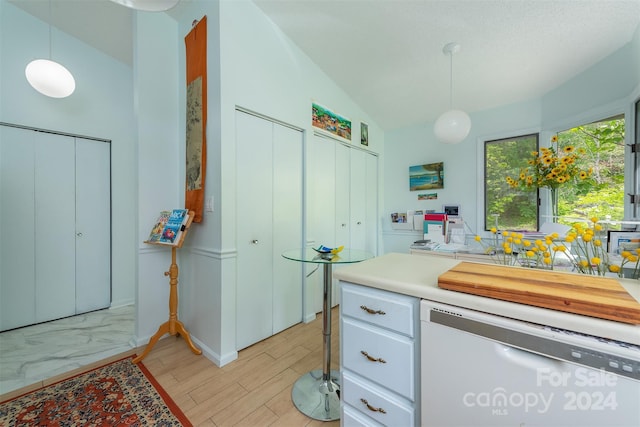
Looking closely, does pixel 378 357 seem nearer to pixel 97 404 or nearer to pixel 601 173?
pixel 97 404

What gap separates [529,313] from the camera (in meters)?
0.73

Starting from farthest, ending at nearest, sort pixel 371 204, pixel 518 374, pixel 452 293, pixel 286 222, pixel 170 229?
pixel 371 204, pixel 286 222, pixel 170 229, pixel 452 293, pixel 518 374

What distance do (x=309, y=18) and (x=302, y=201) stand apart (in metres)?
1.69

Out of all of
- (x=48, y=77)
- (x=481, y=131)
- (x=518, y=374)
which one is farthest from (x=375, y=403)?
(x=481, y=131)

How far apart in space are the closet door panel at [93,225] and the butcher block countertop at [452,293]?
3.30 meters

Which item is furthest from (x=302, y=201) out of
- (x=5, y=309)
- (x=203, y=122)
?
(x=5, y=309)

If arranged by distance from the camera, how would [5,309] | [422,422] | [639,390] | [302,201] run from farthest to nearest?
[302,201], [5,309], [422,422], [639,390]

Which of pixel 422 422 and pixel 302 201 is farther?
pixel 302 201

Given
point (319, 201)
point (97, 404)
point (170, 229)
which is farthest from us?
point (319, 201)

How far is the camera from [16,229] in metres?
2.53

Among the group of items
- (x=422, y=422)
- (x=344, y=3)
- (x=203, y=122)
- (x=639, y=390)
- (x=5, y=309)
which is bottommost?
(x=5, y=309)

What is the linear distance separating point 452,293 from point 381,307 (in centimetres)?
29

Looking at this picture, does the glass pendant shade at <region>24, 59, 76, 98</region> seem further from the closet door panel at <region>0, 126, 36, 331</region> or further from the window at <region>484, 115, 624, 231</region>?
the window at <region>484, 115, 624, 231</region>

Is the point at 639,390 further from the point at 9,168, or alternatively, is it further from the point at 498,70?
the point at 9,168
